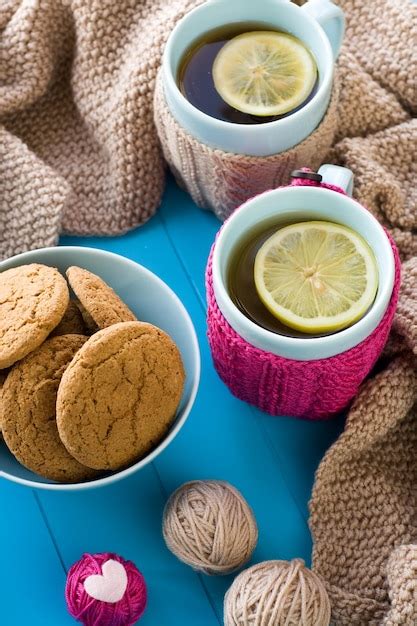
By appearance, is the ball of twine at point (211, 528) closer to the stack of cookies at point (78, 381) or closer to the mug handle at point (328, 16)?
the stack of cookies at point (78, 381)

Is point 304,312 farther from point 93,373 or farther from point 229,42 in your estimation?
point 229,42

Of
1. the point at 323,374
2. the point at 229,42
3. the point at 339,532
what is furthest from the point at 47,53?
the point at 339,532

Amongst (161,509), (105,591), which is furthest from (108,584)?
(161,509)

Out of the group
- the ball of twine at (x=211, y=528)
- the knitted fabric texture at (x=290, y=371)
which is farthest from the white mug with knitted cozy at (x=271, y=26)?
the ball of twine at (x=211, y=528)

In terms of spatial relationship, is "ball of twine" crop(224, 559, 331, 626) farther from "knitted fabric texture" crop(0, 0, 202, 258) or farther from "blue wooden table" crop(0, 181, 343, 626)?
"knitted fabric texture" crop(0, 0, 202, 258)

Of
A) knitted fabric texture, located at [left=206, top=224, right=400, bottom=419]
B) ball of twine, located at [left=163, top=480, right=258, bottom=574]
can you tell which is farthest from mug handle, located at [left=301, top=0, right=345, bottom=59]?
ball of twine, located at [left=163, top=480, right=258, bottom=574]

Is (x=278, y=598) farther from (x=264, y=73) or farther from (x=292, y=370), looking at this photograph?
(x=264, y=73)

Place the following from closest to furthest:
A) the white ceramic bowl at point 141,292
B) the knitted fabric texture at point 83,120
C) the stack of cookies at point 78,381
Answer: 1. the stack of cookies at point 78,381
2. the white ceramic bowl at point 141,292
3. the knitted fabric texture at point 83,120
